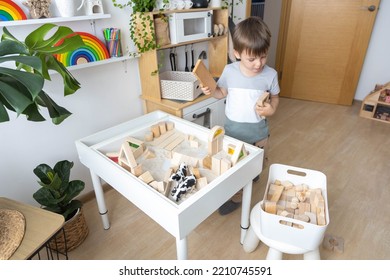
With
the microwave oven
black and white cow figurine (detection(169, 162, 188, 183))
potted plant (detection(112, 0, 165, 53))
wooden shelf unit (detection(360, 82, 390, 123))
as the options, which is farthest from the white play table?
wooden shelf unit (detection(360, 82, 390, 123))

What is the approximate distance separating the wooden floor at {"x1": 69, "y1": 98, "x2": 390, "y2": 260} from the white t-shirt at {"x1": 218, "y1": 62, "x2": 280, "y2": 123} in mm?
645

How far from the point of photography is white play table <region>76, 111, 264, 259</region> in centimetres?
89

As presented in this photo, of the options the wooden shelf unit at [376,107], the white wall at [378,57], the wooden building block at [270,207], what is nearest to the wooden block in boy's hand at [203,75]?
the wooden building block at [270,207]

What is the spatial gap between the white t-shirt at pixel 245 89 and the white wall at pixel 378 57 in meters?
2.24

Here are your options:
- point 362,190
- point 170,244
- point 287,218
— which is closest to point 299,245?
point 287,218

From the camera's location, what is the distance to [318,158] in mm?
2209

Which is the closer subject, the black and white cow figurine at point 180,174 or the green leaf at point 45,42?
the green leaf at point 45,42

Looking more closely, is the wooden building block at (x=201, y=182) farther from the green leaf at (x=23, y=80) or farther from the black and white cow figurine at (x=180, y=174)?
the green leaf at (x=23, y=80)

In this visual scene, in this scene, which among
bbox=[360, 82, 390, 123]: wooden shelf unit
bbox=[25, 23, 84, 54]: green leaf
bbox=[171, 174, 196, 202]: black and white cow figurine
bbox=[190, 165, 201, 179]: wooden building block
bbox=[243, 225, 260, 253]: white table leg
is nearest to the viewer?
bbox=[25, 23, 84, 54]: green leaf

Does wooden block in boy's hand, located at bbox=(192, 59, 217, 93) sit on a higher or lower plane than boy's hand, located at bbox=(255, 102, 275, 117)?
higher

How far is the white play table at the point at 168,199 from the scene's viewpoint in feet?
2.91

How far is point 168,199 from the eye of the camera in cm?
90

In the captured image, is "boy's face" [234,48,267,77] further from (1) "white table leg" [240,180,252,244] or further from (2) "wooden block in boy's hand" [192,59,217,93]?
(1) "white table leg" [240,180,252,244]

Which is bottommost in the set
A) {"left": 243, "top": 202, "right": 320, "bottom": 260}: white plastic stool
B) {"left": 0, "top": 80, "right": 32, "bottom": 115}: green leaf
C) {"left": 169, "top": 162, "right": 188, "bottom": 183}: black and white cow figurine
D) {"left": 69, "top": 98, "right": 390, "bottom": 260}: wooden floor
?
{"left": 69, "top": 98, "right": 390, "bottom": 260}: wooden floor
